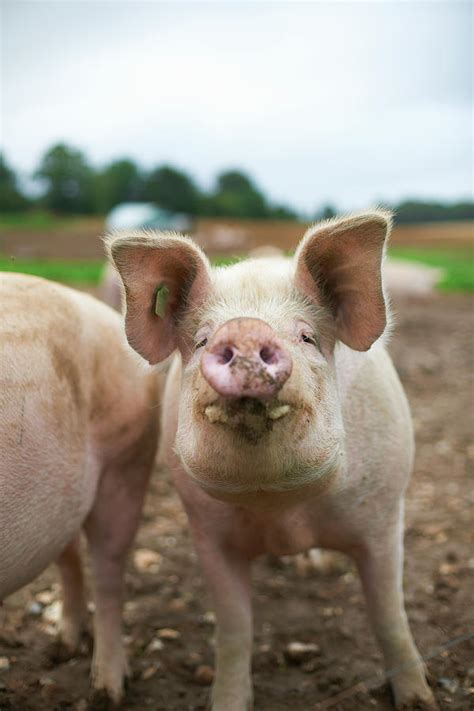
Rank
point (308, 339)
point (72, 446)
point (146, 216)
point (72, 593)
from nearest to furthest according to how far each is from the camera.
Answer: point (308, 339)
point (72, 446)
point (72, 593)
point (146, 216)

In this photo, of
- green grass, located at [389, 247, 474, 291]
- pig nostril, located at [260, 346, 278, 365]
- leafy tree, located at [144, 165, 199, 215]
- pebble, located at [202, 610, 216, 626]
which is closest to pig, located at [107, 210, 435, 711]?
pig nostril, located at [260, 346, 278, 365]

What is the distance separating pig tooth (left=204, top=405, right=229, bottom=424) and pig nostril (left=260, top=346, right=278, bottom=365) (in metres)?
0.18

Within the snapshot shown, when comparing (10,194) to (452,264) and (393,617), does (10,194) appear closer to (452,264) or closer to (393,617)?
(452,264)

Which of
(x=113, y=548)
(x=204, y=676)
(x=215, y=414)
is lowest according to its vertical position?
(x=204, y=676)

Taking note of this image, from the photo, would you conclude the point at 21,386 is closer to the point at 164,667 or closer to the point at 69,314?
the point at 69,314

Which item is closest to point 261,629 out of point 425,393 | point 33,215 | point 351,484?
point 351,484

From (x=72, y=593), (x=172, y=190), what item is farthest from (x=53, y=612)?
(x=172, y=190)

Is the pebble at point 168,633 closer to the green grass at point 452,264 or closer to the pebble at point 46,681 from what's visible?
the pebble at point 46,681

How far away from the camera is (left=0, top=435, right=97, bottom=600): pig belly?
2.71m

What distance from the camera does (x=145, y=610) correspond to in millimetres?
4191

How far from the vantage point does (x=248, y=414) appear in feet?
6.84

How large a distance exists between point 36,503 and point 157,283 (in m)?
0.86

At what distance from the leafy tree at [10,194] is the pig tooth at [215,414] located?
20.8 meters

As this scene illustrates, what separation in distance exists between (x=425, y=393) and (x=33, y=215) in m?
25.7
